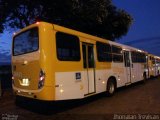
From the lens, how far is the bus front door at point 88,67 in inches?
400

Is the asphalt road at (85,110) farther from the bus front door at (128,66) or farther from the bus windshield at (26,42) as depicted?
the bus front door at (128,66)

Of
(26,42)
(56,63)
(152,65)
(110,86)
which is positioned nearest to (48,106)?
(56,63)

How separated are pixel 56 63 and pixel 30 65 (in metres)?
1.05

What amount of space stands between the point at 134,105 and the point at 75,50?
346 centimetres

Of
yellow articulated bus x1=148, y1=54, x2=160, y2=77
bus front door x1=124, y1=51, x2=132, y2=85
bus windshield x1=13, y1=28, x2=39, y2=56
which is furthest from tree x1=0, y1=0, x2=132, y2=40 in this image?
yellow articulated bus x1=148, y1=54, x2=160, y2=77

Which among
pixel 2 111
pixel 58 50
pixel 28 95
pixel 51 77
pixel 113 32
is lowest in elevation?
pixel 2 111

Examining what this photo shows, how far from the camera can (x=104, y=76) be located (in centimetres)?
1216

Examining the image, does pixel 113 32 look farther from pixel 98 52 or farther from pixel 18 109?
pixel 18 109

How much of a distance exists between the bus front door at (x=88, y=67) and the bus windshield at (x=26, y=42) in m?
2.30

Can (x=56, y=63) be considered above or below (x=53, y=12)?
below

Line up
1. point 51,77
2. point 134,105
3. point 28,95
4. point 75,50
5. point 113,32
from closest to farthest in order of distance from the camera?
1. point 51,77
2. point 28,95
3. point 75,50
4. point 134,105
5. point 113,32

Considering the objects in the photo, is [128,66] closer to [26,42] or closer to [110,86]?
[110,86]

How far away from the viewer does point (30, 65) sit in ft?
28.9

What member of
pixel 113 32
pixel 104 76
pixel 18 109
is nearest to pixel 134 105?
pixel 104 76
